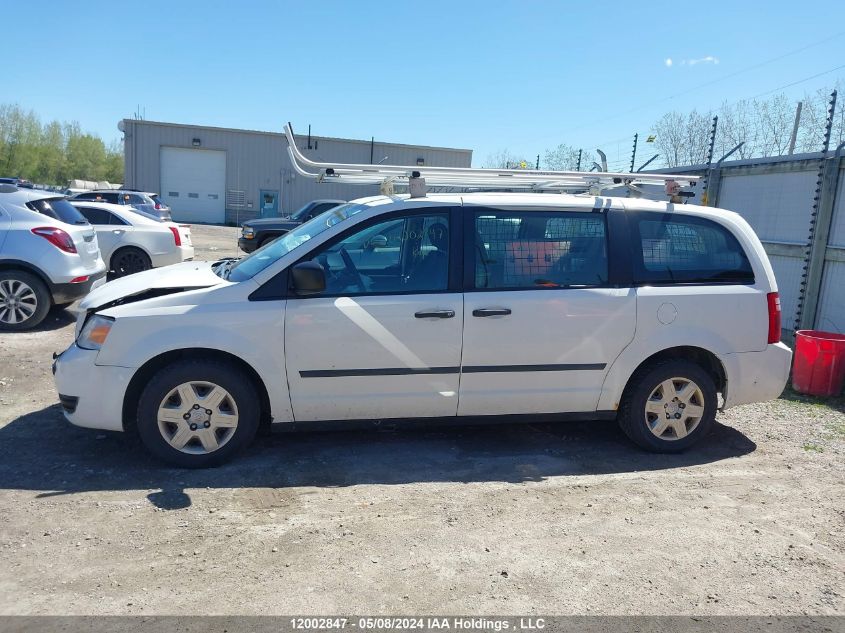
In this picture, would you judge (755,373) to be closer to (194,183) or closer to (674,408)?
(674,408)

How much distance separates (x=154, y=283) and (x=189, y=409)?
96 centimetres

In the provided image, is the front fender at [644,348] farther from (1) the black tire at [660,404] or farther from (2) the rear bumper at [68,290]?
(2) the rear bumper at [68,290]

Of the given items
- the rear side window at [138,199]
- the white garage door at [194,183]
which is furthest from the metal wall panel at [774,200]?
the white garage door at [194,183]

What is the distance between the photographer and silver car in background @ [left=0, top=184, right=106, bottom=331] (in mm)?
8102

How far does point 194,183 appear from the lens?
1431 inches

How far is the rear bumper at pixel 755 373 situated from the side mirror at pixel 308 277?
9.62ft

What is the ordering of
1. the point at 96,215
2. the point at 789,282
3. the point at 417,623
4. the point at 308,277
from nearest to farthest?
the point at 417,623
the point at 308,277
the point at 789,282
the point at 96,215

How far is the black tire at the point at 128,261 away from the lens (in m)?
12.0

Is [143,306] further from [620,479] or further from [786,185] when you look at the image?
[786,185]

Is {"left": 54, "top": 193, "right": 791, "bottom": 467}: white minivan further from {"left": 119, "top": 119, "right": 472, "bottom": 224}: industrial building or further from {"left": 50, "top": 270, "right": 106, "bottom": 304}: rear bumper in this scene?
{"left": 119, "top": 119, "right": 472, "bottom": 224}: industrial building

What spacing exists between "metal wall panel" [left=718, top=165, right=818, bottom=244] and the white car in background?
30.7 feet

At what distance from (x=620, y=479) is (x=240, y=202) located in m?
34.8

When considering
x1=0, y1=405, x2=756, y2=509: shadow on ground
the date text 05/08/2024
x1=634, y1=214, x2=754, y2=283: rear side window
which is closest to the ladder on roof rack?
x1=634, y1=214, x2=754, y2=283: rear side window

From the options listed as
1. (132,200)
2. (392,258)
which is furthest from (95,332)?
(132,200)
